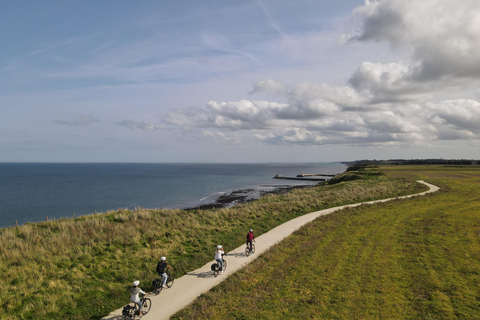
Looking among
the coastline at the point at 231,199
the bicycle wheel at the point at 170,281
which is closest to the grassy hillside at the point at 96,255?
the bicycle wheel at the point at 170,281

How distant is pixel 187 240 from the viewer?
66.8 ft

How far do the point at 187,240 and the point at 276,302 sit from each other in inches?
419

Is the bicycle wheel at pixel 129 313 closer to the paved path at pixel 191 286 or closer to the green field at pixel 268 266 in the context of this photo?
the paved path at pixel 191 286

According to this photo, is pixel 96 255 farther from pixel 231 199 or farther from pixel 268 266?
pixel 231 199

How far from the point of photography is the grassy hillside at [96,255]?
459 inches

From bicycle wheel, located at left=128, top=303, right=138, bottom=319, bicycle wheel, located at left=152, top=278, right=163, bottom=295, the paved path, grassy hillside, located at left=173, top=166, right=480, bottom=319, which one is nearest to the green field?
grassy hillside, located at left=173, top=166, right=480, bottom=319

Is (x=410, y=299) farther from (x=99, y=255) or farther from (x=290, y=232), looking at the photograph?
(x=99, y=255)

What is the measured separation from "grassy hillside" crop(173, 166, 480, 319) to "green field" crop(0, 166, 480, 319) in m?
0.06

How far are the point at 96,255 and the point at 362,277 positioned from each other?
53.7 ft

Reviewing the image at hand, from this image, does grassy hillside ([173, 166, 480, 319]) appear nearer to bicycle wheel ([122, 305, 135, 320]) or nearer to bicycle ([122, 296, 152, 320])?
bicycle ([122, 296, 152, 320])

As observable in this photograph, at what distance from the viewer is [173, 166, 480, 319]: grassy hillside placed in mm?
10844

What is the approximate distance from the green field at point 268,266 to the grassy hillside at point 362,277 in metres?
0.06

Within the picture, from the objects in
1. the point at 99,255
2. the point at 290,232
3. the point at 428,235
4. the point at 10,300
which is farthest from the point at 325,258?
the point at 10,300

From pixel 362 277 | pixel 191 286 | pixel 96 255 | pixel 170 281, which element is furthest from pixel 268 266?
pixel 96 255
